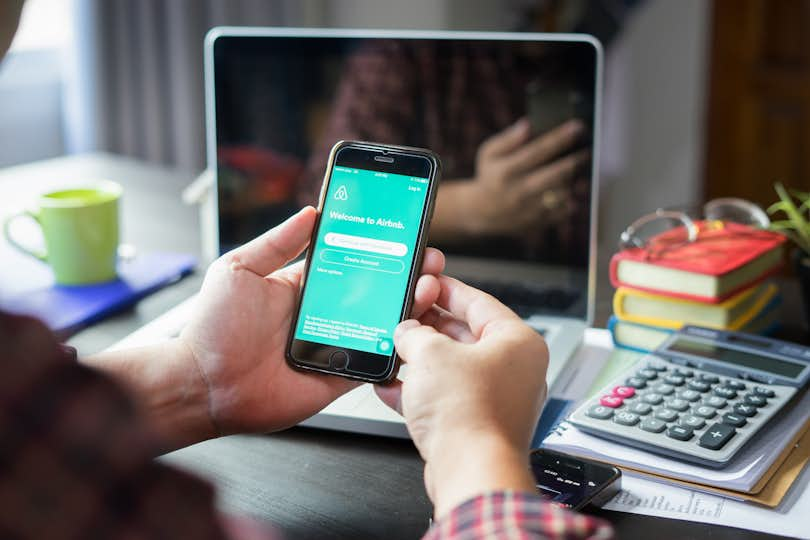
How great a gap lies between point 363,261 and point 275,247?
7 cm

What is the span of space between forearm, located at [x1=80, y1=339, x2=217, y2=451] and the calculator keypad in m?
0.29

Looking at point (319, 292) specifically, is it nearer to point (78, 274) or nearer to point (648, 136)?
point (78, 274)

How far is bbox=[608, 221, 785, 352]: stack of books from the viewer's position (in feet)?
3.03

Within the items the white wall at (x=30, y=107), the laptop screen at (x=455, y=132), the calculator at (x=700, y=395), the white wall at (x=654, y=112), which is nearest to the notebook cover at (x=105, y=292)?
the laptop screen at (x=455, y=132)

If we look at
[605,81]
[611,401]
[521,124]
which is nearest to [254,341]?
[611,401]

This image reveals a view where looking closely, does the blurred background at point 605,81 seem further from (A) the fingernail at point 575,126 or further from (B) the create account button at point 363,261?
(B) the create account button at point 363,261

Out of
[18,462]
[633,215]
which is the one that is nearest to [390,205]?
[18,462]

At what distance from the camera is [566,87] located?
95 centimetres

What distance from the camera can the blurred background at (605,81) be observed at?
2381 millimetres

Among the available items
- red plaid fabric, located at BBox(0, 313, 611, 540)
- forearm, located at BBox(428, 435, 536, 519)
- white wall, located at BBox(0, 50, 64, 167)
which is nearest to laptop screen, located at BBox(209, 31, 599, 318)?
forearm, located at BBox(428, 435, 536, 519)

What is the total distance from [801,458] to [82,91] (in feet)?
6.78

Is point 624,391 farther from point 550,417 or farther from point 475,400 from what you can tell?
point 475,400

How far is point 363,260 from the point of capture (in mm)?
772

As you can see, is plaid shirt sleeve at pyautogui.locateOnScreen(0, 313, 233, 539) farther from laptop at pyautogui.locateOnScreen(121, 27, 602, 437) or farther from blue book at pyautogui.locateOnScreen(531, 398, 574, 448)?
laptop at pyautogui.locateOnScreen(121, 27, 602, 437)
